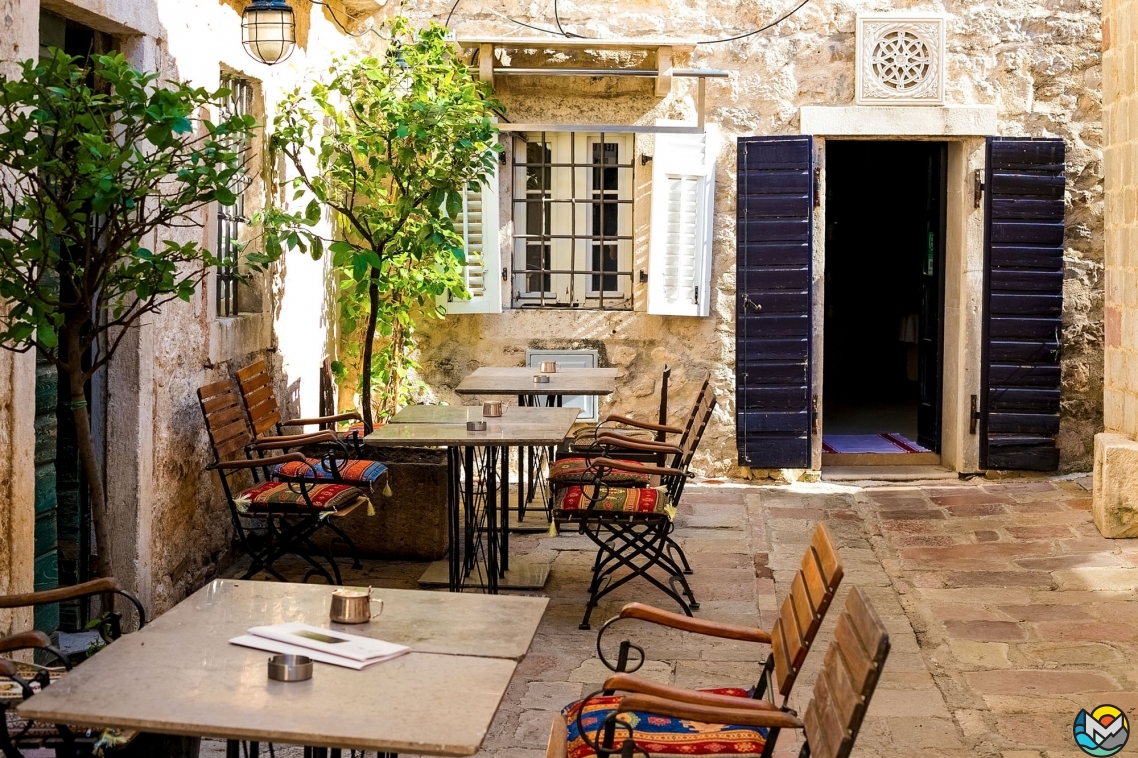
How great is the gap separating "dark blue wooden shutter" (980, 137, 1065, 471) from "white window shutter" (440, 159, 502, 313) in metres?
3.25

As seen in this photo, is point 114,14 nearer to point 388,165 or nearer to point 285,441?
point 285,441

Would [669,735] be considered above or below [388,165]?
below

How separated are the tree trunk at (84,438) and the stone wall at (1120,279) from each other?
17.6 ft

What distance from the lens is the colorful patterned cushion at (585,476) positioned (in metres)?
6.03

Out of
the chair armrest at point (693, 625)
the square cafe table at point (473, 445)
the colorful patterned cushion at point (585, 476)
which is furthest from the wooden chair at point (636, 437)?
the chair armrest at point (693, 625)

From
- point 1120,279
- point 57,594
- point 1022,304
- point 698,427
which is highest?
point 1120,279

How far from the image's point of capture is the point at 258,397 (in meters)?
6.59

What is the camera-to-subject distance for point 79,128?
12.9ft

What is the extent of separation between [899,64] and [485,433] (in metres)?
4.66

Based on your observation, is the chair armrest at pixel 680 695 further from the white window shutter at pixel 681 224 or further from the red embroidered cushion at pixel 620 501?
the white window shutter at pixel 681 224

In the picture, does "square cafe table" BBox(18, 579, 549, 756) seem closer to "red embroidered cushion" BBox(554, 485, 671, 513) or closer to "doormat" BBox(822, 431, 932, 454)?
"red embroidered cushion" BBox(554, 485, 671, 513)

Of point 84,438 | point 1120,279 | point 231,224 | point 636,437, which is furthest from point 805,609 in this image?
point 1120,279

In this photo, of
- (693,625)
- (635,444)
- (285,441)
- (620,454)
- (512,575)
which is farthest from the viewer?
(620,454)

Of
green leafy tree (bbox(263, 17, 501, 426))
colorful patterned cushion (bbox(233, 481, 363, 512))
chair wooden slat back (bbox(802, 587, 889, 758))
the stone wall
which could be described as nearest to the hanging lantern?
green leafy tree (bbox(263, 17, 501, 426))
